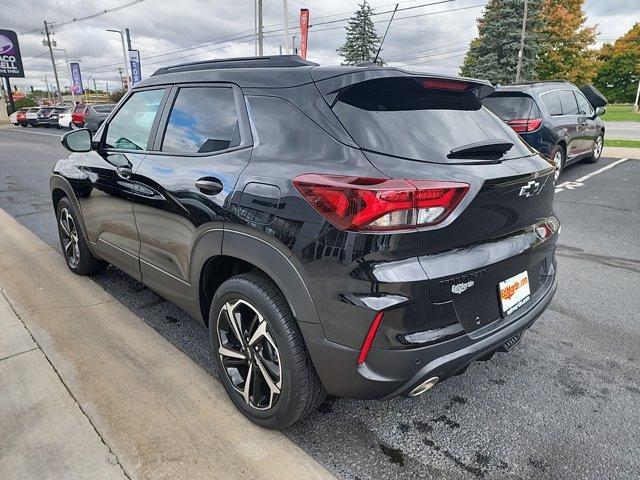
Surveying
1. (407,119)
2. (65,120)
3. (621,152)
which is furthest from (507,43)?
(407,119)

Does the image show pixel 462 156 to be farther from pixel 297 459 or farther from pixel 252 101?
pixel 297 459

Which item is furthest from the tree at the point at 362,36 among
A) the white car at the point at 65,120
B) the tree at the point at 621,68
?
the tree at the point at 621,68

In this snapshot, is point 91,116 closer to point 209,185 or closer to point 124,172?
point 124,172

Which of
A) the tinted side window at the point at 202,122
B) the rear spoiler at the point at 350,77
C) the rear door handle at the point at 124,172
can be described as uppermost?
the rear spoiler at the point at 350,77

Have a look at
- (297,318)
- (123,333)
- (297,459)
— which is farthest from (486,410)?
(123,333)

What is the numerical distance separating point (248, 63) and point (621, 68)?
70189 millimetres

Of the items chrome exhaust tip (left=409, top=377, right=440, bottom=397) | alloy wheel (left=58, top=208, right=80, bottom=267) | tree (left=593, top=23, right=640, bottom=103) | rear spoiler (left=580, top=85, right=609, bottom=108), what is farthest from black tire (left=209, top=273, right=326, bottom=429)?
tree (left=593, top=23, right=640, bottom=103)

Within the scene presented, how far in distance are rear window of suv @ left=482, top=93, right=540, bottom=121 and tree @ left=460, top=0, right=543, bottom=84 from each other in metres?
26.5

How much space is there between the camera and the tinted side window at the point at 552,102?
778 centimetres

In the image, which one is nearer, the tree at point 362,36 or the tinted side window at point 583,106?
the tinted side window at point 583,106

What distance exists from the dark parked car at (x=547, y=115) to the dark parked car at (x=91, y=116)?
63.8 feet

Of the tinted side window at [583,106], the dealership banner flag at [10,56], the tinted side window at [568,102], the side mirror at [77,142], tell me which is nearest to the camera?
the side mirror at [77,142]

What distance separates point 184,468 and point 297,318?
2.84 ft

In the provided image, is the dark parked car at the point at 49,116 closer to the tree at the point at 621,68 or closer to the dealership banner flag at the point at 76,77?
the dealership banner flag at the point at 76,77
